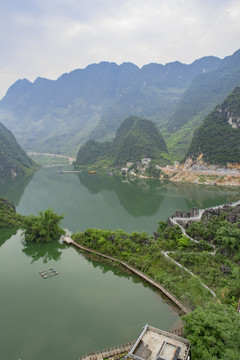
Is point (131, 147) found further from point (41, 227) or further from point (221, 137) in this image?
point (41, 227)

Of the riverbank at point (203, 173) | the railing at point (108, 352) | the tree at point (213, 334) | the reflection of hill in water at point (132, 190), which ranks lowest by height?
the railing at point (108, 352)

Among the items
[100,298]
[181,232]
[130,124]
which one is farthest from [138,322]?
[130,124]

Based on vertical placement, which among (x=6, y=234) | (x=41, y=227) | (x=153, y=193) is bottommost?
(x=6, y=234)

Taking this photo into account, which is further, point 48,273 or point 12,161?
point 12,161

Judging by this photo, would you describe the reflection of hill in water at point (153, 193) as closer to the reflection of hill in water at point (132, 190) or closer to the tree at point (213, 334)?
the reflection of hill in water at point (132, 190)

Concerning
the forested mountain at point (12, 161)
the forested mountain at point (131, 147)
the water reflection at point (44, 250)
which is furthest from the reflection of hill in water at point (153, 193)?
the forested mountain at point (12, 161)

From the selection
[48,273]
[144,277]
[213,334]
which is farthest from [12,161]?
[213,334]

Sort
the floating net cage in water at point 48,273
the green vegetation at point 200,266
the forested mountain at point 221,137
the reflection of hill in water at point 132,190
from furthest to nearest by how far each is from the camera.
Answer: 1. the forested mountain at point 221,137
2. the reflection of hill in water at point 132,190
3. the floating net cage in water at point 48,273
4. the green vegetation at point 200,266
